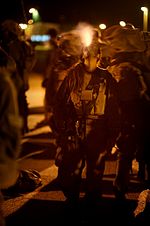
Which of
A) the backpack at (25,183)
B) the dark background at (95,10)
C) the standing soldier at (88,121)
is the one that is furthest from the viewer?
the dark background at (95,10)

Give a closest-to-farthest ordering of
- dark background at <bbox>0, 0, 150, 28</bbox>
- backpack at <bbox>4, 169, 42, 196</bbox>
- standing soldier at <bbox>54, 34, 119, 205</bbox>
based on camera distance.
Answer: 1. standing soldier at <bbox>54, 34, 119, 205</bbox>
2. backpack at <bbox>4, 169, 42, 196</bbox>
3. dark background at <bbox>0, 0, 150, 28</bbox>

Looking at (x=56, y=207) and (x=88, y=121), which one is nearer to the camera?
(x=88, y=121)

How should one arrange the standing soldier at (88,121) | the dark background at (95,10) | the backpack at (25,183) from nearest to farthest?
the standing soldier at (88,121)
the backpack at (25,183)
the dark background at (95,10)

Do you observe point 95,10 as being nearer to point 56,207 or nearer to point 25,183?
point 25,183

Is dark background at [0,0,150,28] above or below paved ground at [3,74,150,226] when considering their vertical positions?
above

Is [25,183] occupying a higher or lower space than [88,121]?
lower

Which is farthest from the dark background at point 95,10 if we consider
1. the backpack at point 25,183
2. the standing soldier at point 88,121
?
the standing soldier at point 88,121

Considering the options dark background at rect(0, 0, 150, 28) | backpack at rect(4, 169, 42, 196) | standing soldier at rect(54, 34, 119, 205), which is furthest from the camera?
dark background at rect(0, 0, 150, 28)

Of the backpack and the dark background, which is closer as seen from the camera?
the backpack

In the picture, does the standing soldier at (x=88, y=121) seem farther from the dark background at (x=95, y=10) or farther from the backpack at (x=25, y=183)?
the dark background at (x=95, y=10)

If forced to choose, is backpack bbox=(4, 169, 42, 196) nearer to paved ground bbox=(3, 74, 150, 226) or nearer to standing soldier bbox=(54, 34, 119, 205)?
paved ground bbox=(3, 74, 150, 226)

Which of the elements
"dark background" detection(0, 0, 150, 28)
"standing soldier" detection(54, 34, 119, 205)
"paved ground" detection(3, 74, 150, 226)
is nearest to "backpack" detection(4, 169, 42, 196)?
"paved ground" detection(3, 74, 150, 226)

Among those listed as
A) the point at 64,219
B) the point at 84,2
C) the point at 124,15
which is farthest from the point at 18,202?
the point at 84,2

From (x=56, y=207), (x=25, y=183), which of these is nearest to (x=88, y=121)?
(x=56, y=207)
